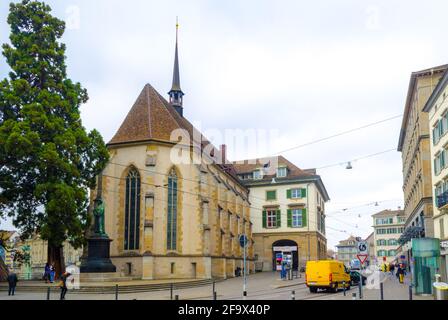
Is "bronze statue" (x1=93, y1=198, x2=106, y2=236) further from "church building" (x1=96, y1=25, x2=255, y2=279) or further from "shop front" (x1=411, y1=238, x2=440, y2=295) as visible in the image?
"shop front" (x1=411, y1=238, x2=440, y2=295)

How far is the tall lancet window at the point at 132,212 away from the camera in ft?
131

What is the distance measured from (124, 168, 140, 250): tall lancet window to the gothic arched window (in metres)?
2.60

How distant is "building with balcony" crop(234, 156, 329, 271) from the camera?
59.8 m

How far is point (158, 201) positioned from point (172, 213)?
1.86 metres

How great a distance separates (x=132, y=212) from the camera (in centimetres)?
4084

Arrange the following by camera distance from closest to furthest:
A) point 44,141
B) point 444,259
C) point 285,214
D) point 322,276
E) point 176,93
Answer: point 444,259
point 322,276
point 44,141
point 176,93
point 285,214

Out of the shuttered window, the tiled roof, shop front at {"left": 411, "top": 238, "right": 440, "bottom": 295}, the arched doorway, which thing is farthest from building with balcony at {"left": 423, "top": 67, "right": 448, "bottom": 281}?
the shuttered window

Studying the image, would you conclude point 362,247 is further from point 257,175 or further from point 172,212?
point 257,175

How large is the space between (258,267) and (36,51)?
3813cm

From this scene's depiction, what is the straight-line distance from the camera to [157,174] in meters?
40.6

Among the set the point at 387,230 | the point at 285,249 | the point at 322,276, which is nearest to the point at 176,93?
the point at 285,249

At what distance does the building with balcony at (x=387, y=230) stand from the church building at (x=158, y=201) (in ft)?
281
